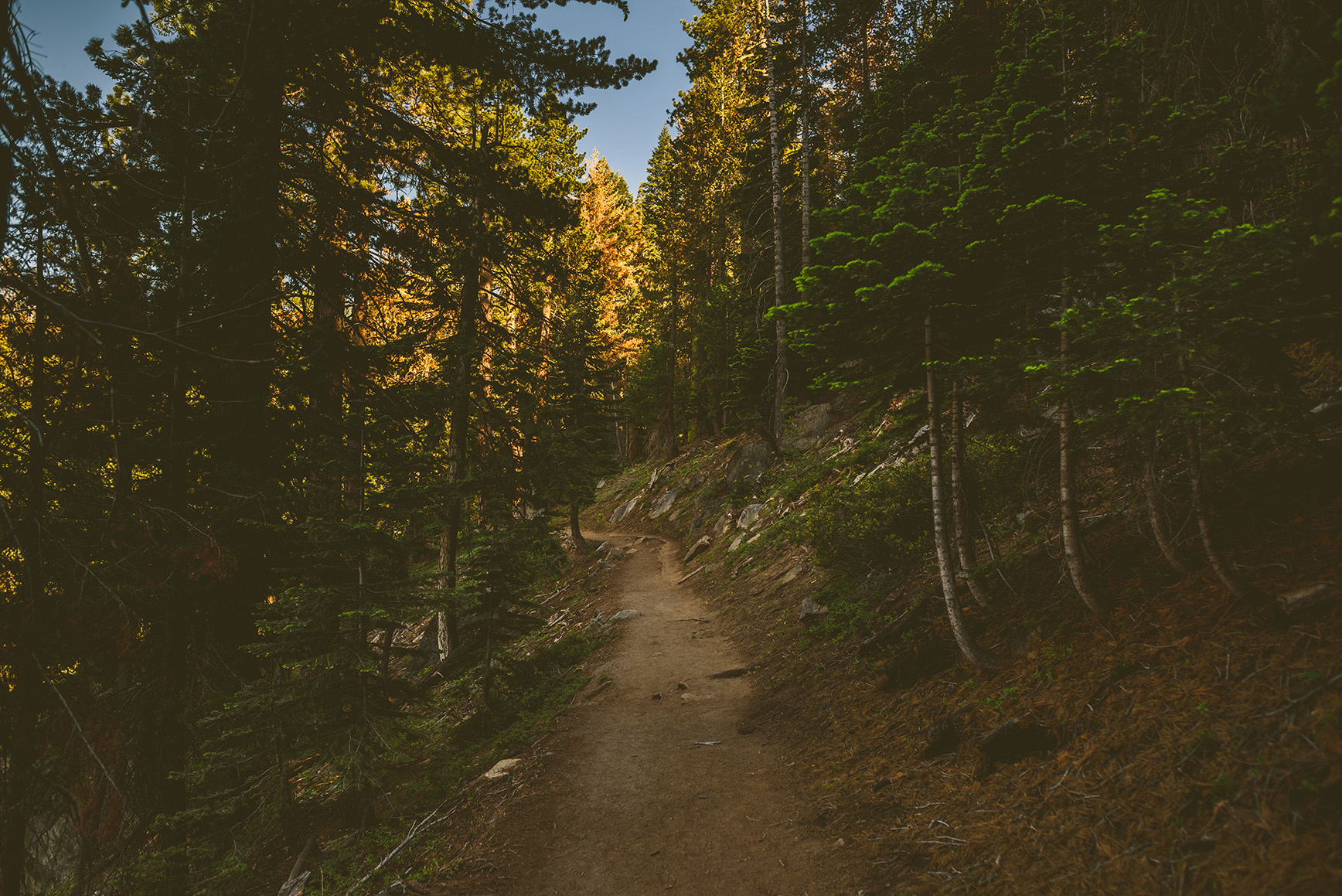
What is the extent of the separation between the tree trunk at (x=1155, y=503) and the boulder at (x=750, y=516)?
1187 centimetres

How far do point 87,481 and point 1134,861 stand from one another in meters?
6.69

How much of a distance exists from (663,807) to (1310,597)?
5.62 metres

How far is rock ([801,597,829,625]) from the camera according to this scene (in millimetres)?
9336

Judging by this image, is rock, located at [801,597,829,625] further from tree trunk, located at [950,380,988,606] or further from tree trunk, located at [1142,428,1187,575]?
tree trunk, located at [1142,428,1187,575]

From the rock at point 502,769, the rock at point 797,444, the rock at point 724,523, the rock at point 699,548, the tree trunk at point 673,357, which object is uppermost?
the tree trunk at point 673,357

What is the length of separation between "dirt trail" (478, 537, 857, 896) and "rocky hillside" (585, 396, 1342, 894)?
1.40 ft

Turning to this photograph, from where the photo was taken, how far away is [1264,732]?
9.87 feet

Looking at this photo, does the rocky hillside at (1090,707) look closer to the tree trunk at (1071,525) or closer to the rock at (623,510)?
the tree trunk at (1071,525)

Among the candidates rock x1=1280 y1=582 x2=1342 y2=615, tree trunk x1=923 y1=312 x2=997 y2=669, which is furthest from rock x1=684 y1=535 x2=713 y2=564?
rock x1=1280 y1=582 x2=1342 y2=615

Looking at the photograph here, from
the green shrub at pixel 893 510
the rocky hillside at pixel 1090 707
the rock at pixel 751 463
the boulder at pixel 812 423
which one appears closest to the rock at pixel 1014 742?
the rocky hillside at pixel 1090 707

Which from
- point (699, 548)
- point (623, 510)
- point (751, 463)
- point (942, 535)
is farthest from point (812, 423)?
point (623, 510)

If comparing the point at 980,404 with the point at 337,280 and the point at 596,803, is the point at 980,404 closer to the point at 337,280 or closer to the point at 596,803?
the point at 596,803

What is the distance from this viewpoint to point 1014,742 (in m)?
4.49

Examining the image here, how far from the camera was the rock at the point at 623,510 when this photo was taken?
30109mm
